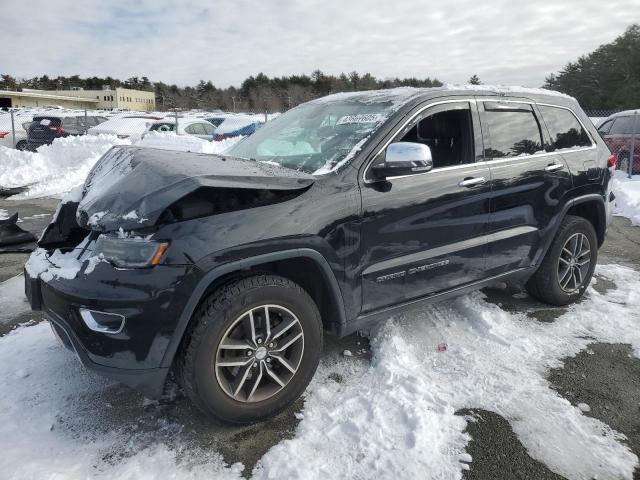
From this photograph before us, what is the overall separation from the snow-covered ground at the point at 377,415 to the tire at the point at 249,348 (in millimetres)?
226

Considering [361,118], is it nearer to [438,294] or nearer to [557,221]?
[438,294]

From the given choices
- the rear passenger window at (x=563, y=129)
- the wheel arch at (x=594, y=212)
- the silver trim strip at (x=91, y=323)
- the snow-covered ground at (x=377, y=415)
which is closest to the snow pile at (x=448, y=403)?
the snow-covered ground at (x=377, y=415)

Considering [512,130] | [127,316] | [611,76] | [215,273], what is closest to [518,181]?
[512,130]

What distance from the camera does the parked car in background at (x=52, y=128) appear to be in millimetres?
16077

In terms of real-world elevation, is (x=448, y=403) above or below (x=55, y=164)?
below

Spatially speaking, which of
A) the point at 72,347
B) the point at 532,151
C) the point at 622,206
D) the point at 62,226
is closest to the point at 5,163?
the point at 62,226

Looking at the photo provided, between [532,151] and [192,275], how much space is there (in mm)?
2916

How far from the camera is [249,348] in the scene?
257 cm

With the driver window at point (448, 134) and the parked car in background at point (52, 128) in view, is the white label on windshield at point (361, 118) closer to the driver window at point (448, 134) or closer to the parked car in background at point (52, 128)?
the driver window at point (448, 134)

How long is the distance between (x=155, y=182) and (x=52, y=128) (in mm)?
16491

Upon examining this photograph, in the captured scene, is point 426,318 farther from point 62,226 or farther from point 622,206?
point 622,206

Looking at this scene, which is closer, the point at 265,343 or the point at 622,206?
the point at 265,343

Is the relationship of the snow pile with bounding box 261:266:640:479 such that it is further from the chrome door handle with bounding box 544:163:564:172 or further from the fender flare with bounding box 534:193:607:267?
the chrome door handle with bounding box 544:163:564:172

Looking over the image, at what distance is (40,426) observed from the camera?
8.50 feet
